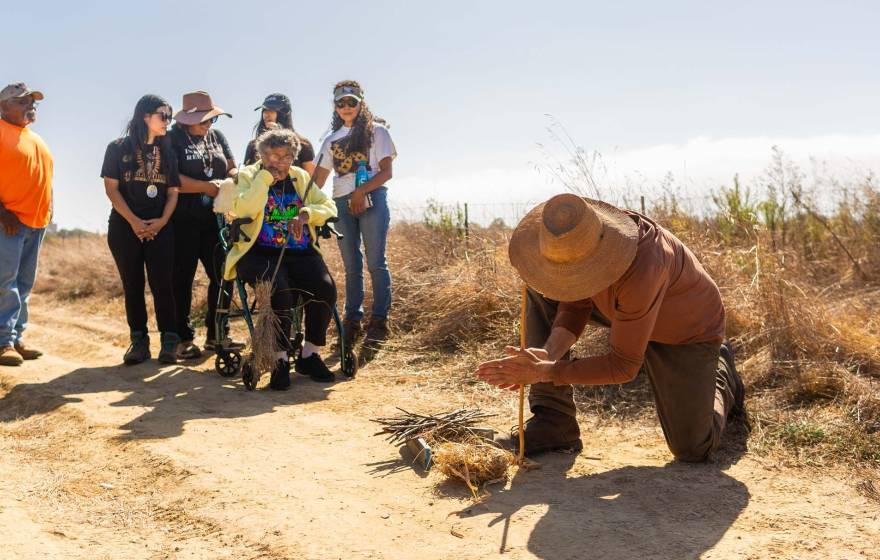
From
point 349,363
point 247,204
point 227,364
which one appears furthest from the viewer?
point 227,364

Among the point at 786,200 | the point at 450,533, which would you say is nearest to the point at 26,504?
the point at 450,533

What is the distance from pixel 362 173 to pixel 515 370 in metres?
3.90

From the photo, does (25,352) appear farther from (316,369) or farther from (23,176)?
(316,369)

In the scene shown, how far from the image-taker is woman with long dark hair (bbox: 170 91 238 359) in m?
7.05

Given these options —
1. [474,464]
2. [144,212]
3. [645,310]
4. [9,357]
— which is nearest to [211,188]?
[144,212]

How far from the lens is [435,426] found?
15.3 ft

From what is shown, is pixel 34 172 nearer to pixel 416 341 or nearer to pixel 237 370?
pixel 237 370

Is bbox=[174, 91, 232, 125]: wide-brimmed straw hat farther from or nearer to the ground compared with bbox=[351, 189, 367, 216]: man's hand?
farther from the ground

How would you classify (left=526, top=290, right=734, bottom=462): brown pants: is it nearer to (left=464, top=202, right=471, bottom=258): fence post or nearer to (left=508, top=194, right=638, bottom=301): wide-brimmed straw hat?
(left=508, top=194, right=638, bottom=301): wide-brimmed straw hat

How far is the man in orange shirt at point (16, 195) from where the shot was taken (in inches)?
272

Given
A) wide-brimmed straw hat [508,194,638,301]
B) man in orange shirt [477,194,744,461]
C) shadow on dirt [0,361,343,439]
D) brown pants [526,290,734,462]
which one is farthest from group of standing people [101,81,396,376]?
wide-brimmed straw hat [508,194,638,301]

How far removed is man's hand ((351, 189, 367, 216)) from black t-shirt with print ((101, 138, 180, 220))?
1.48 metres

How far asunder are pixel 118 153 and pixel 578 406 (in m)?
4.09

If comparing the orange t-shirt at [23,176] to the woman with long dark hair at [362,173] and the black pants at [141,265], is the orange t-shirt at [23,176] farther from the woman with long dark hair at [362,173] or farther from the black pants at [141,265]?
the woman with long dark hair at [362,173]
